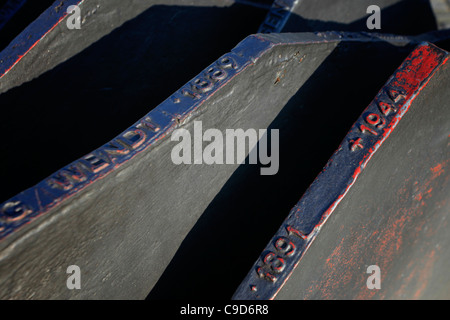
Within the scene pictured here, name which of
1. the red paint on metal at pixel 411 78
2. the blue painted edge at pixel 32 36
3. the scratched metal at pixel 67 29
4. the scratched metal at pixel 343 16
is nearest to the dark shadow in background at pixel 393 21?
the scratched metal at pixel 343 16

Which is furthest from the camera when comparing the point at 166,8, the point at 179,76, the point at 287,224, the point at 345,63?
the point at 179,76

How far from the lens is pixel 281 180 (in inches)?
56.9

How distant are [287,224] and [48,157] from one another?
1.01 meters

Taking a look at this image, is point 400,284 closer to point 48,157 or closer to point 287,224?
point 287,224

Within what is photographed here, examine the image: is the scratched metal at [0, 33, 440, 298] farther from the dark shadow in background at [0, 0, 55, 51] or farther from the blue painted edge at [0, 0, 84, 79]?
the dark shadow in background at [0, 0, 55, 51]

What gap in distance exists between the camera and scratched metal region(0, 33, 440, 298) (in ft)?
2.90

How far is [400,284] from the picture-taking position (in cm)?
153

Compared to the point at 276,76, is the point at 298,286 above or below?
below

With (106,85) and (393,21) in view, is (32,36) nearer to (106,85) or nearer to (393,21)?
(106,85)

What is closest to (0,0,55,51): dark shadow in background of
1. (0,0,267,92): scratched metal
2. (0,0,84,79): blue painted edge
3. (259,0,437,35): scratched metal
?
(0,0,267,92): scratched metal

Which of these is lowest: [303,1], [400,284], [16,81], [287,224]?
[400,284]
